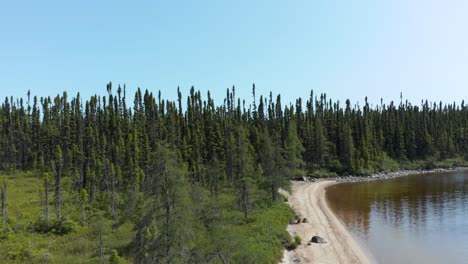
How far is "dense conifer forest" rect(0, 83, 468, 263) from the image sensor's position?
73.3 feet

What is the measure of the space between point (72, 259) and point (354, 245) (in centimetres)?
2913

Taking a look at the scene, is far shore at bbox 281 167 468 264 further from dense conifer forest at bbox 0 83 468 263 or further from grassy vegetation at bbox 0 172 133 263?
grassy vegetation at bbox 0 172 133 263

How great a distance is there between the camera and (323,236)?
4212cm

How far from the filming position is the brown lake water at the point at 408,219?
3747 centimetres

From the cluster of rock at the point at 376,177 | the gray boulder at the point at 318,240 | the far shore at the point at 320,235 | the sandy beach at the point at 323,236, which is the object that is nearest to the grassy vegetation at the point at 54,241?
the sandy beach at the point at 323,236

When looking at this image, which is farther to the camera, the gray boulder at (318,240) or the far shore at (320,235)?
the gray boulder at (318,240)

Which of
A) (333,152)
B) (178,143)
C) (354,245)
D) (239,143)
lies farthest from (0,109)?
(354,245)

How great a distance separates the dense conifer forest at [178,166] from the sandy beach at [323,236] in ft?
6.26

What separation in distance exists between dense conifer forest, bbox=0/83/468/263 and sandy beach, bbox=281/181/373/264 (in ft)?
6.26

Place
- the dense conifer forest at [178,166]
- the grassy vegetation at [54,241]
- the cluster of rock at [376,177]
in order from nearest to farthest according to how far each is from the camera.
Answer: the dense conifer forest at [178,166] → the grassy vegetation at [54,241] → the cluster of rock at [376,177]

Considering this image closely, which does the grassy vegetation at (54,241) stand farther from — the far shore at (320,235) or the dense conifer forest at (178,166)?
the far shore at (320,235)

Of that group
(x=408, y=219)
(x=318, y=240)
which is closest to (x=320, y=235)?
(x=318, y=240)

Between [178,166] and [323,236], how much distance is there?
24.9 m

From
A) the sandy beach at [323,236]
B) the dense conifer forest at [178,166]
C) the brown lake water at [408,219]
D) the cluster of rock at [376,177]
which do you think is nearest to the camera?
the dense conifer forest at [178,166]
